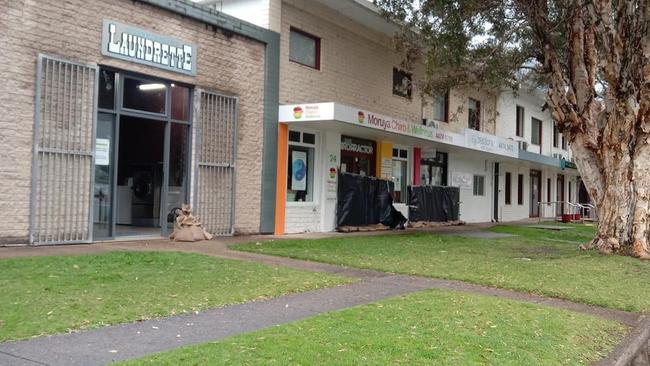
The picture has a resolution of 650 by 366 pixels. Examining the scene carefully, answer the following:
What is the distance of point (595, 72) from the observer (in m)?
14.7

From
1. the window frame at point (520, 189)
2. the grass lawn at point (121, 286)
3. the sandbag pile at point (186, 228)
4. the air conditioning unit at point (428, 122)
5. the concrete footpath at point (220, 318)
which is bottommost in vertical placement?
the concrete footpath at point (220, 318)

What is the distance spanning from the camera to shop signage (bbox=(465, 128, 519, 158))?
73.8 ft

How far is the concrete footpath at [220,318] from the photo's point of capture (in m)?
4.92

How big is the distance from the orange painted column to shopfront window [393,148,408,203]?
20.0ft

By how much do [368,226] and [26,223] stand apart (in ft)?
34.9

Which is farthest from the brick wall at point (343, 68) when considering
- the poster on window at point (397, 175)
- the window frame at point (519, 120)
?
the window frame at point (519, 120)

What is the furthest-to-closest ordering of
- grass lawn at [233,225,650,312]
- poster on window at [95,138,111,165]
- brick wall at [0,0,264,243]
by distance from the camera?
poster on window at [95,138,111,165] < brick wall at [0,0,264,243] < grass lawn at [233,225,650,312]

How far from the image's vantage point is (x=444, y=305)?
24.1ft

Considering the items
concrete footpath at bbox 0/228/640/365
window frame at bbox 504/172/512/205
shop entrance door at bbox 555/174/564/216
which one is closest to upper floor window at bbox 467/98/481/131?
window frame at bbox 504/172/512/205

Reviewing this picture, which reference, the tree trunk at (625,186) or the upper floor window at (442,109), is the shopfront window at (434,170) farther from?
the tree trunk at (625,186)

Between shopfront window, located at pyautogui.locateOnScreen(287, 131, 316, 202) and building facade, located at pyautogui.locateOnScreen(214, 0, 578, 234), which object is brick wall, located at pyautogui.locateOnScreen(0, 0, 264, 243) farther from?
shopfront window, located at pyautogui.locateOnScreen(287, 131, 316, 202)

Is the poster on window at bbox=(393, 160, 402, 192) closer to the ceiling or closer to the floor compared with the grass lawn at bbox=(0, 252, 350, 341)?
closer to the ceiling

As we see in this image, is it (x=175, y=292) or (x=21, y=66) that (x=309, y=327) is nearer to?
(x=175, y=292)

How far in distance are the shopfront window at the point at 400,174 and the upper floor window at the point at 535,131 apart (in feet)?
49.0
